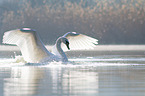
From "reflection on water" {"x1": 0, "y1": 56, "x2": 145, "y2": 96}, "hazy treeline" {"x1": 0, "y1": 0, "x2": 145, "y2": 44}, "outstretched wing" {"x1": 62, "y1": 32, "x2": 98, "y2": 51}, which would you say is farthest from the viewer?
"hazy treeline" {"x1": 0, "y1": 0, "x2": 145, "y2": 44}

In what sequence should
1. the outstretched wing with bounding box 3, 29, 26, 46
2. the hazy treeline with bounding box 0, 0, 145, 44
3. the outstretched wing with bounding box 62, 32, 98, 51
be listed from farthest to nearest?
the hazy treeline with bounding box 0, 0, 145, 44
the outstretched wing with bounding box 62, 32, 98, 51
the outstretched wing with bounding box 3, 29, 26, 46

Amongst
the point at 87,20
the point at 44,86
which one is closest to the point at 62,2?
the point at 87,20

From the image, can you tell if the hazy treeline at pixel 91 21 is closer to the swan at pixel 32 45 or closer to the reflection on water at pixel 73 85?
A: the swan at pixel 32 45

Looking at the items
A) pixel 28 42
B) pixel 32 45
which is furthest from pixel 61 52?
pixel 28 42

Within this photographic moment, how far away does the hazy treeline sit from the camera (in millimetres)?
42719

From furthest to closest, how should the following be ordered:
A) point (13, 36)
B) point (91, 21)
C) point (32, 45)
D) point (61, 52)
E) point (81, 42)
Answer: point (91, 21)
point (81, 42)
point (61, 52)
point (32, 45)
point (13, 36)

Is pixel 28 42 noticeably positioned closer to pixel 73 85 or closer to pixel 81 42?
pixel 81 42

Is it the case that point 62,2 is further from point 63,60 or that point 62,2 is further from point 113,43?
point 63,60

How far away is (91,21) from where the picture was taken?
4494cm

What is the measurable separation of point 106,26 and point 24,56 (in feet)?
95.8

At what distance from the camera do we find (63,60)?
1430 centimetres

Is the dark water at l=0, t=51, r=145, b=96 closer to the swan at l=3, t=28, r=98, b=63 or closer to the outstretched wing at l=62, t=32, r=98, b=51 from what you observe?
the swan at l=3, t=28, r=98, b=63

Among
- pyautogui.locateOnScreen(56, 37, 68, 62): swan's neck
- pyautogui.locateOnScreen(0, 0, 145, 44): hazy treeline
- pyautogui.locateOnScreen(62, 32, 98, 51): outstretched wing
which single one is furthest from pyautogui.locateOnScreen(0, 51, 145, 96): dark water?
pyautogui.locateOnScreen(0, 0, 145, 44): hazy treeline

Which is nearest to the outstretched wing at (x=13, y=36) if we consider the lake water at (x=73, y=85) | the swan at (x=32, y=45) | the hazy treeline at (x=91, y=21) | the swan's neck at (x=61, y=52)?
the swan at (x=32, y=45)
